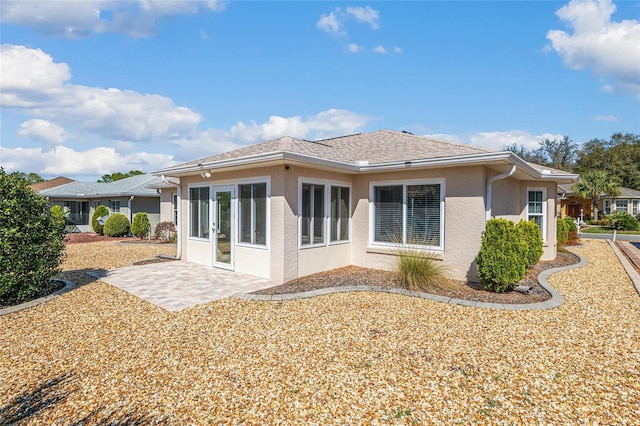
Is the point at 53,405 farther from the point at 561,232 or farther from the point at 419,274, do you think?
the point at 561,232

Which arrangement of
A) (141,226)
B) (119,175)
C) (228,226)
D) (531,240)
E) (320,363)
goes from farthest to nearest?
1. (119,175)
2. (141,226)
3. (228,226)
4. (531,240)
5. (320,363)

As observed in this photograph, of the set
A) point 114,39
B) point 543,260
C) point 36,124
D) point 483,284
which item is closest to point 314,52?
point 114,39

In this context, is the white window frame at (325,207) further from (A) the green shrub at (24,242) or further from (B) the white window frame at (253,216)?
(A) the green shrub at (24,242)

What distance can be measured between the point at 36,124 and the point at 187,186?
17.8 m

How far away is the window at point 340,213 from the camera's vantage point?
9476mm

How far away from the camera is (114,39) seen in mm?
11664

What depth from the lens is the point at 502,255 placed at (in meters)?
6.98

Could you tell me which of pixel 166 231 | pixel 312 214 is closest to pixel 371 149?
pixel 312 214

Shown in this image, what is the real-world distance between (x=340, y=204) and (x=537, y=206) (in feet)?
25.2

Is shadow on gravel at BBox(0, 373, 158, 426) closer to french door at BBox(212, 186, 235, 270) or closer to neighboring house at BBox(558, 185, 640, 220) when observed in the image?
french door at BBox(212, 186, 235, 270)

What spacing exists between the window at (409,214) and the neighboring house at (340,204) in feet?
0.09

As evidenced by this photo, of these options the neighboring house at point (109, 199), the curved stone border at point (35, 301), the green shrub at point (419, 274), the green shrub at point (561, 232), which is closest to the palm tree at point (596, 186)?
the green shrub at point (561, 232)

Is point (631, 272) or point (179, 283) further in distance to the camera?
point (631, 272)

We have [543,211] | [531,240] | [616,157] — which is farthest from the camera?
[616,157]
